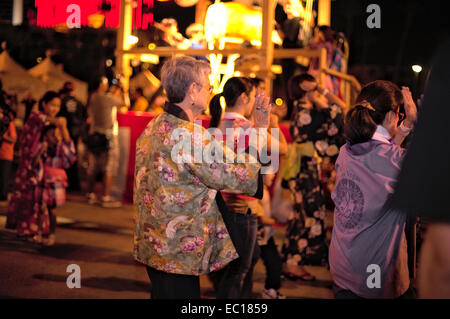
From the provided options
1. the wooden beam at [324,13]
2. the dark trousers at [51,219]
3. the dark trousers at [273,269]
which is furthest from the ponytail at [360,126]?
the wooden beam at [324,13]

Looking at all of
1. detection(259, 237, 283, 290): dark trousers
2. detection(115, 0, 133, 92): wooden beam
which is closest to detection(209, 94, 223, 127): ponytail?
detection(259, 237, 283, 290): dark trousers

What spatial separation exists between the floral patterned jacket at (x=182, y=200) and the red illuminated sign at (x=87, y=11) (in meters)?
4.35

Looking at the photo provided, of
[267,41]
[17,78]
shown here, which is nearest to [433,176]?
[267,41]

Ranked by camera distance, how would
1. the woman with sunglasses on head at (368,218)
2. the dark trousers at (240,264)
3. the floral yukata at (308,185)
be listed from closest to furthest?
the woman with sunglasses on head at (368,218)
the dark trousers at (240,264)
the floral yukata at (308,185)

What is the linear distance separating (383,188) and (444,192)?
1122 millimetres

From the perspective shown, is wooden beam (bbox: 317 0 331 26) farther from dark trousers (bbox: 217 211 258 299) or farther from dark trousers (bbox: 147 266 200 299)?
dark trousers (bbox: 147 266 200 299)

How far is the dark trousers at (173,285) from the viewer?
89.5 inches

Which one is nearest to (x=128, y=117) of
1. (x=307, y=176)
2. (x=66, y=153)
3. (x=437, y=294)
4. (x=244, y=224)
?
(x=66, y=153)

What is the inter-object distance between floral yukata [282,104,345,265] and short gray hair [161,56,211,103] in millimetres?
2341

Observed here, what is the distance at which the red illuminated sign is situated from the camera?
6.48 m

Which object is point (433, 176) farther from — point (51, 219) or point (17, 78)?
point (17, 78)

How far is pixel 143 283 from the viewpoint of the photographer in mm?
4238

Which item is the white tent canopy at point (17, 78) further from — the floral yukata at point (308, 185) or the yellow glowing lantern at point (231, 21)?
the floral yukata at point (308, 185)

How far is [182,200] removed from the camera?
7.20ft
